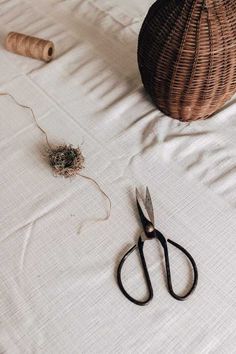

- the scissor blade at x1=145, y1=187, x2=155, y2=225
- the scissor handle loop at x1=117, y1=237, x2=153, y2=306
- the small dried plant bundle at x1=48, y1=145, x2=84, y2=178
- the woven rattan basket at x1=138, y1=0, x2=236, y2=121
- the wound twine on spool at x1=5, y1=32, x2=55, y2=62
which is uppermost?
the woven rattan basket at x1=138, y1=0, x2=236, y2=121

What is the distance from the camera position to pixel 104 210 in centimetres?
56

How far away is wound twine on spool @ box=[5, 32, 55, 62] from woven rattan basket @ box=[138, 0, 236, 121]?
0.23 metres

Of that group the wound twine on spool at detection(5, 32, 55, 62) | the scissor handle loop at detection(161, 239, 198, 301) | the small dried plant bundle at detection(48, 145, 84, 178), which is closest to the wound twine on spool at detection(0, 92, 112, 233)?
the small dried plant bundle at detection(48, 145, 84, 178)

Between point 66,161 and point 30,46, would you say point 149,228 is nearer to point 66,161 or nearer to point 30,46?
point 66,161

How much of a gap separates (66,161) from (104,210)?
0.33 ft

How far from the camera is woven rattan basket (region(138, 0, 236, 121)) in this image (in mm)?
534

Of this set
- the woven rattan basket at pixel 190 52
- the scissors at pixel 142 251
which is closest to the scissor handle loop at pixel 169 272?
the scissors at pixel 142 251

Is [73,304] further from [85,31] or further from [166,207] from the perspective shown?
[85,31]

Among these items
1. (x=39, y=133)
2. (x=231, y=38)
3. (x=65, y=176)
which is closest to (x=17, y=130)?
(x=39, y=133)

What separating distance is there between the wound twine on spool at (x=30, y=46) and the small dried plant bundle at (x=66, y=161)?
25cm

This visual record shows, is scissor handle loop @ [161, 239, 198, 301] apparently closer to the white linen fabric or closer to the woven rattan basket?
the white linen fabric

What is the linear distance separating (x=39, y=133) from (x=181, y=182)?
0.84 feet

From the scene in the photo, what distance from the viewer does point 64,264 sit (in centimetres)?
51

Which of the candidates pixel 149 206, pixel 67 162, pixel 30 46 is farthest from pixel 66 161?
pixel 30 46
